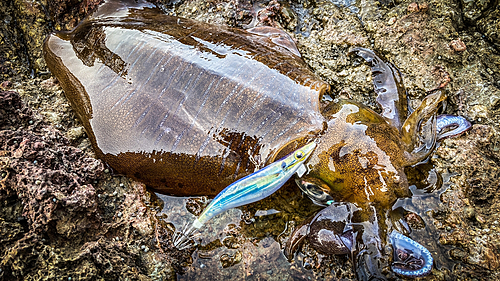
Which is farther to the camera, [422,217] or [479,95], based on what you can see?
[479,95]

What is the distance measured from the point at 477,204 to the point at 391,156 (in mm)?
936

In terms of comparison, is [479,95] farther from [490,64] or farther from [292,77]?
[292,77]

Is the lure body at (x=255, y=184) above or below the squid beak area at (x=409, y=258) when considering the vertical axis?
above

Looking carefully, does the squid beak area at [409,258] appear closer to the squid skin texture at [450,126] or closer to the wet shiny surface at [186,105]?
the squid skin texture at [450,126]

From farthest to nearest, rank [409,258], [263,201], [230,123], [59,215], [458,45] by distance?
[458,45] → [263,201] → [230,123] → [409,258] → [59,215]

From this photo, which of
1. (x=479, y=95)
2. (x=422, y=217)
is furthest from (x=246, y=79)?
(x=479, y=95)

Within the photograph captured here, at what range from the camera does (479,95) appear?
10.6 feet

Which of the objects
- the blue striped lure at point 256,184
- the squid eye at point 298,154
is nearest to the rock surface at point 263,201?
the blue striped lure at point 256,184

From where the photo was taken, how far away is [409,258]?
2.67 m

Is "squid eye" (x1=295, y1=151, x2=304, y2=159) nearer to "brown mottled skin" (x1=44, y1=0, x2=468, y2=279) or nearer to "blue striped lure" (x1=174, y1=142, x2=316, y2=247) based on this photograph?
"blue striped lure" (x1=174, y1=142, x2=316, y2=247)

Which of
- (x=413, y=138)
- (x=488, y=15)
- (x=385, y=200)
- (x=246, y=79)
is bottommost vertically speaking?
(x=385, y=200)

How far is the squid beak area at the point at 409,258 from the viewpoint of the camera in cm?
262

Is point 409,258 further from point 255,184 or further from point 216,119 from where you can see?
point 216,119

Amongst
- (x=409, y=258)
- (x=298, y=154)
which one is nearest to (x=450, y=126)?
(x=409, y=258)
